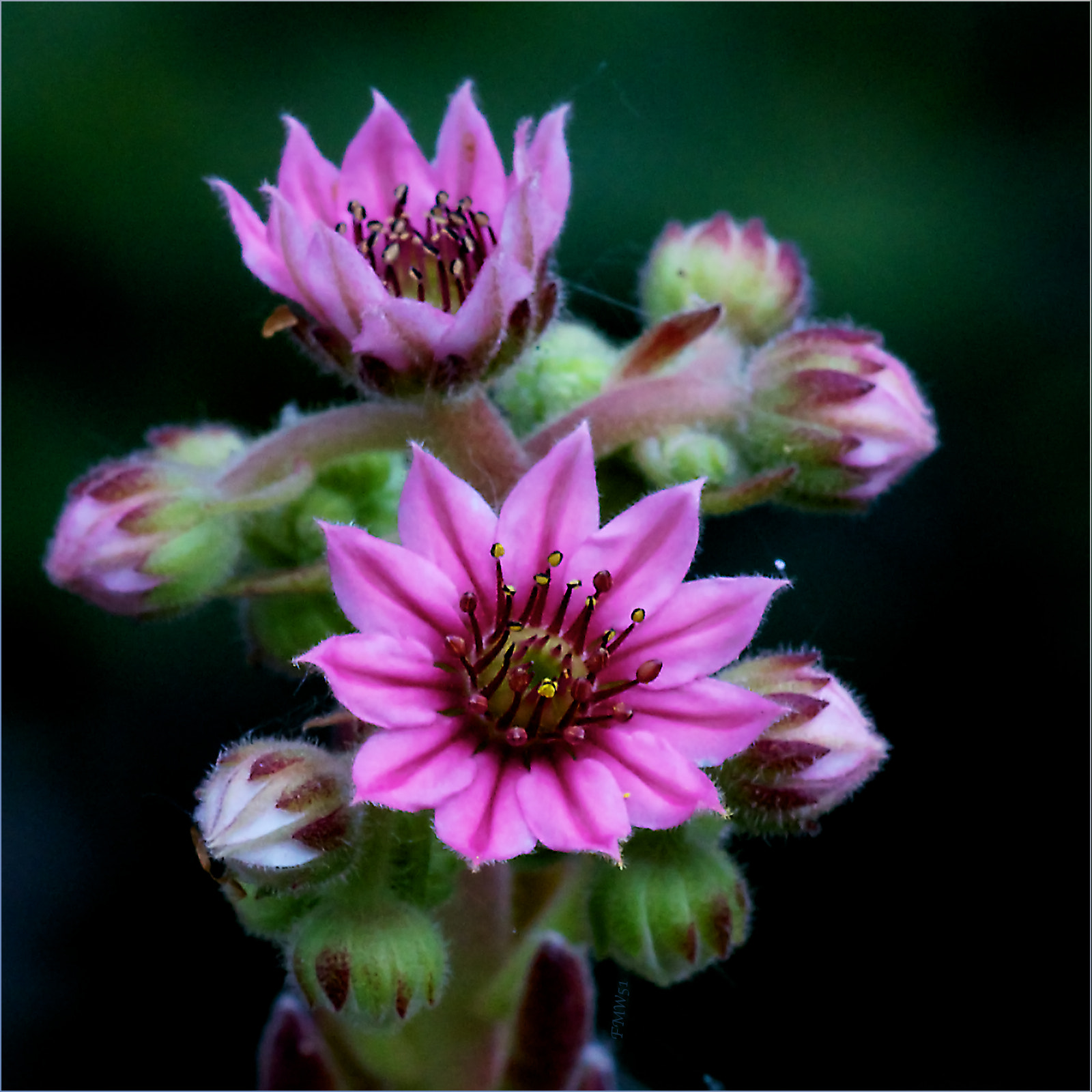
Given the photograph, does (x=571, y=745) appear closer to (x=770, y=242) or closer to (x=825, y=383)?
(x=825, y=383)

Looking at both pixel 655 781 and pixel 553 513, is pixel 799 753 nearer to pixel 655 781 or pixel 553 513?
pixel 655 781

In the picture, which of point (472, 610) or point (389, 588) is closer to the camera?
point (389, 588)

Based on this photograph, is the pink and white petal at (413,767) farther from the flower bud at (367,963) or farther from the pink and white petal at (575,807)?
the flower bud at (367,963)

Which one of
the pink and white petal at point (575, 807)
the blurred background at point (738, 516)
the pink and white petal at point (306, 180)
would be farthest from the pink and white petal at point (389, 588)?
the blurred background at point (738, 516)

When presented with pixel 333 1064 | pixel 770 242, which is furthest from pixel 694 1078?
pixel 770 242

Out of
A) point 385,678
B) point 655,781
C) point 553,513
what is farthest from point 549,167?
point 655,781

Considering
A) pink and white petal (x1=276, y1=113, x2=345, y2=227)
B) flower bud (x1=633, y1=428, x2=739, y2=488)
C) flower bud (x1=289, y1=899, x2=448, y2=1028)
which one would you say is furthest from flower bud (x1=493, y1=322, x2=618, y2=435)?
flower bud (x1=289, y1=899, x2=448, y2=1028)
